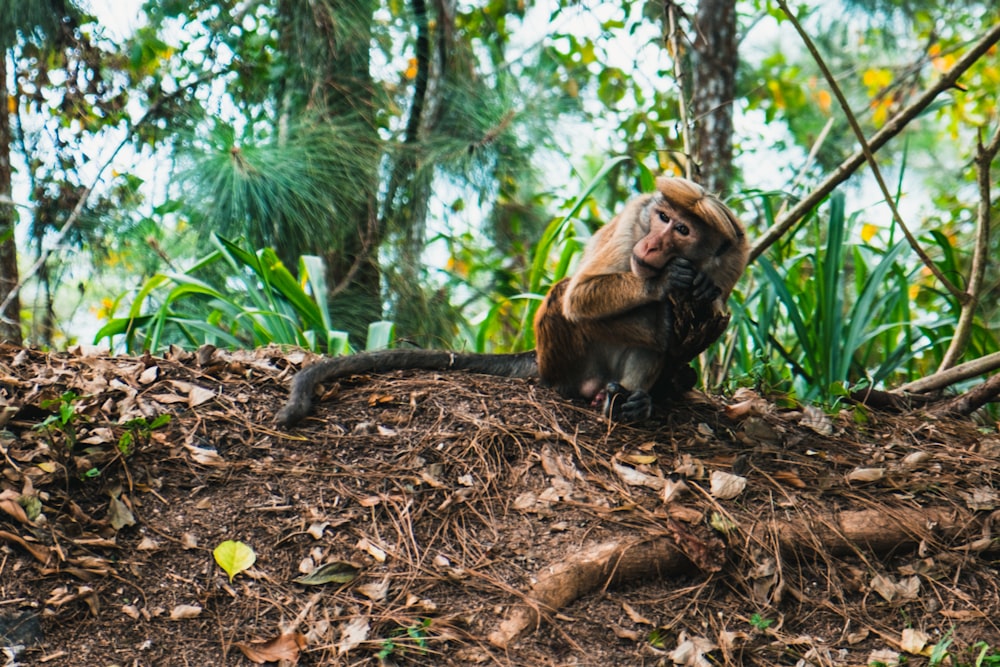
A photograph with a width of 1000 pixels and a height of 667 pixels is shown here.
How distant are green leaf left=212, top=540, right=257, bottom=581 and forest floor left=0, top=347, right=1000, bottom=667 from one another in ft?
0.03

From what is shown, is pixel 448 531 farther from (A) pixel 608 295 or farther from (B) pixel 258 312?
(B) pixel 258 312

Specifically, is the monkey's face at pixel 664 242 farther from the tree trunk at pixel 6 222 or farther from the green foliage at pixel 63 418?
the tree trunk at pixel 6 222

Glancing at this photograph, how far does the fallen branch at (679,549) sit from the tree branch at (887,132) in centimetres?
151

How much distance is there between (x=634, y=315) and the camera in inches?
131

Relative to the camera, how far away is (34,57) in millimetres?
4945

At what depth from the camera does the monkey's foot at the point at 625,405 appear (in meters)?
3.27

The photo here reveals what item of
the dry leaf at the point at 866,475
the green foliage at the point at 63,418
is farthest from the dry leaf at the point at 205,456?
the dry leaf at the point at 866,475

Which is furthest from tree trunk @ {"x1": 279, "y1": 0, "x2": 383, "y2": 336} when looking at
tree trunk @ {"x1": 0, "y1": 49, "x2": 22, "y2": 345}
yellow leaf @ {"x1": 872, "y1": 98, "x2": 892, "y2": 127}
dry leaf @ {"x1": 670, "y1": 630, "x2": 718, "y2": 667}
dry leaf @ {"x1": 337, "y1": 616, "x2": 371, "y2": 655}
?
yellow leaf @ {"x1": 872, "y1": 98, "x2": 892, "y2": 127}

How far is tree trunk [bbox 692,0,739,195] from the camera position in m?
5.57

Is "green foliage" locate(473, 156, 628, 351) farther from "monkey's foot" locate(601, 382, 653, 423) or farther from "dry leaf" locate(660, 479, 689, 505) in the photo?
"dry leaf" locate(660, 479, 689, 505)

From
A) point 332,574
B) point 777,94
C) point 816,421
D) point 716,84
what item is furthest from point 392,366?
point 777,94

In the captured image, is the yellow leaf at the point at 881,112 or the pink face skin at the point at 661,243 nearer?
the pink face skin at the point at 661,243

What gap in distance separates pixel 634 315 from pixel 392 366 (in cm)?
91

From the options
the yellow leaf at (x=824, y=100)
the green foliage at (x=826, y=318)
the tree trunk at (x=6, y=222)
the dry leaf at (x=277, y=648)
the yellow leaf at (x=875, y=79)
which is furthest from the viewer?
the yellow leaf at (x=824, y=100)
